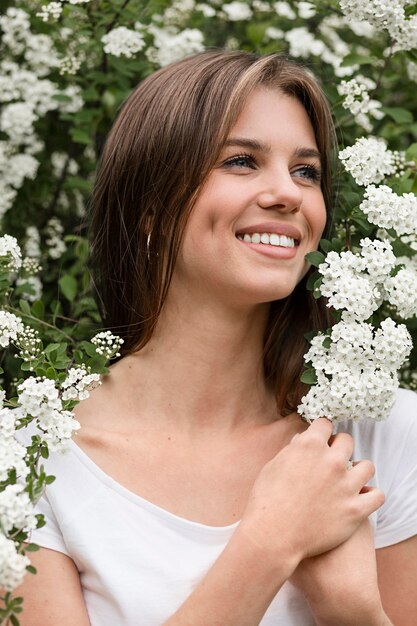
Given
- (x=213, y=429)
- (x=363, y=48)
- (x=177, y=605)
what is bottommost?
(x=177, y=605)

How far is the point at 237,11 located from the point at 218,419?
177 cm

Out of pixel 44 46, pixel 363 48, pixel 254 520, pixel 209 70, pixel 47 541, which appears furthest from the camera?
pixel 363 48

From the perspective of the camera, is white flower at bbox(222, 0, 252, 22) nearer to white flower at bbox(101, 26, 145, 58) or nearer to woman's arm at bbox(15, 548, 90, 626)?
white flower at bbox(101, 26, 145, 58)

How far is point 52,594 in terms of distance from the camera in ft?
6.51

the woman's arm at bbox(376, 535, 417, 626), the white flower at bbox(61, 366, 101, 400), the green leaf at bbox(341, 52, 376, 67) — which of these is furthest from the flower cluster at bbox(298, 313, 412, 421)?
the green leaf at bbox(341, 52, 376, 67)

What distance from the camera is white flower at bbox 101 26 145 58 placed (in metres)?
2.72

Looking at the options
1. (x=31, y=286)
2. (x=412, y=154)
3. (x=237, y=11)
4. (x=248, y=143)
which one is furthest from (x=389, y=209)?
(x=237, y=11)

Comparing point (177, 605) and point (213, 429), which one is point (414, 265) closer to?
point (213, 429)

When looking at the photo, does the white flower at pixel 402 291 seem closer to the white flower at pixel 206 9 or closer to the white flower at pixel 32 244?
the white flower at pixel 32 244

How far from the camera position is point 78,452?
2162 millimetres

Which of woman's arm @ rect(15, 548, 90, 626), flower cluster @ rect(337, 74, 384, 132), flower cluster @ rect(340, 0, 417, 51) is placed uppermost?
flower cluster @ rect(340, 0, 417, 51)

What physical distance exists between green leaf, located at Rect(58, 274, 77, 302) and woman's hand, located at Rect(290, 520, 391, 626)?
3.90ft

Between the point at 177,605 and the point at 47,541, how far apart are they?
0.31 m

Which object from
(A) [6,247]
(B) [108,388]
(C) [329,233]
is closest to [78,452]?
(B) [108,388]
